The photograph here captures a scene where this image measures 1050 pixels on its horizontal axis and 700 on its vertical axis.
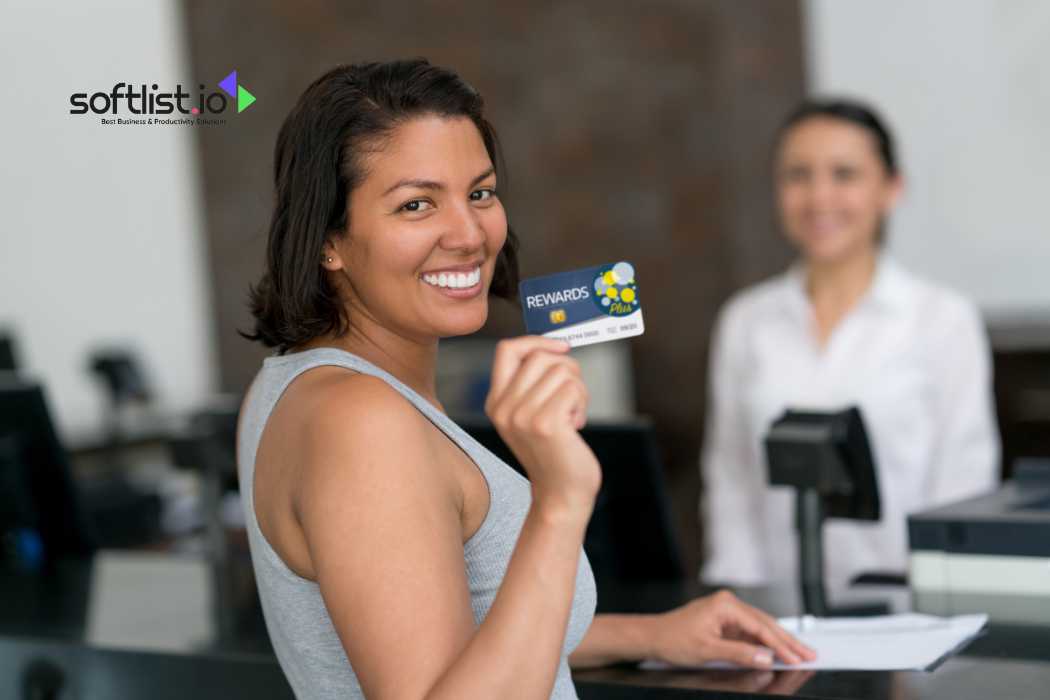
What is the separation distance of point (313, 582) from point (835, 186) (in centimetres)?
216

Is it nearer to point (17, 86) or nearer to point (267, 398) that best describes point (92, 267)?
point (17, 86)

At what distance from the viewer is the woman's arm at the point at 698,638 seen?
5.37 feet

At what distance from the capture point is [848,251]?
314 cm

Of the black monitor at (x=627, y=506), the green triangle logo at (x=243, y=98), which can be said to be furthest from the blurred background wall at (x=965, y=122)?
the black monitor at (x=627, y=506)

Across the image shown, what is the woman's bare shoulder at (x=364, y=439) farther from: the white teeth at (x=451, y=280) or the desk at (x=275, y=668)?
the desk at (x=275, y=668)

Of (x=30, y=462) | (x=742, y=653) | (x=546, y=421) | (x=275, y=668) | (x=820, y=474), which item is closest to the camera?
(x=546, y=421)

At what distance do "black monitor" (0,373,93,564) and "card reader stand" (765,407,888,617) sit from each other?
1.55 meters

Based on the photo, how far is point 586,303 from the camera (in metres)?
1.32

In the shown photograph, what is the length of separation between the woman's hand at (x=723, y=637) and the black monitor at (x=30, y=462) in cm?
158

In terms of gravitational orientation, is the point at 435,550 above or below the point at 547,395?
below

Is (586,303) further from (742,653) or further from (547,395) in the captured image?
(742,653)

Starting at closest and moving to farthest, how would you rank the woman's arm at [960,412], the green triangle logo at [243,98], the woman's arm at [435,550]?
the woman's arm at [435,550] < the woman's arm at [960,412] < the green triangle logo at [243,98]

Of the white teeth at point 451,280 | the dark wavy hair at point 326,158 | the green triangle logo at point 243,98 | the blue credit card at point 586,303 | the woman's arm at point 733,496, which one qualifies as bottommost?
the woman's arm at point 733,496

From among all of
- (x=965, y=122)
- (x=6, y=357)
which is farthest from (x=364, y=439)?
(x=965, y=122)
